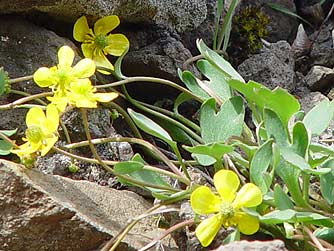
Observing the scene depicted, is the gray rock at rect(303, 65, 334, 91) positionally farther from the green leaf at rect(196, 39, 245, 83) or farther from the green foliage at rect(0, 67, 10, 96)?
the green foliage at rect(0, 67, 10, 96)

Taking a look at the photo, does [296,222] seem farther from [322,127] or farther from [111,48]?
Answer: [111,48]

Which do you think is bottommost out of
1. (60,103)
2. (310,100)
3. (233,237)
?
(310,100)

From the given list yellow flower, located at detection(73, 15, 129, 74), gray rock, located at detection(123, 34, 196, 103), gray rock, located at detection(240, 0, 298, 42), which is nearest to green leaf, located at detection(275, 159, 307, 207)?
yellow flower, located at detection(73, 15, 129, 74)

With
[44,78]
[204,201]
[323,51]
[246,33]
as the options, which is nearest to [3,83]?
[44,78]

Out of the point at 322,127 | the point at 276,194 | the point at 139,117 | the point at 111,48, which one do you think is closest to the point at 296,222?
the point at 276,194

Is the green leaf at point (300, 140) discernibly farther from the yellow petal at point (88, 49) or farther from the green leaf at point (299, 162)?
the yellow petal at point (88, 49)

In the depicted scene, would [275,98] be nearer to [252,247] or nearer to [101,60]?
[252,247]
